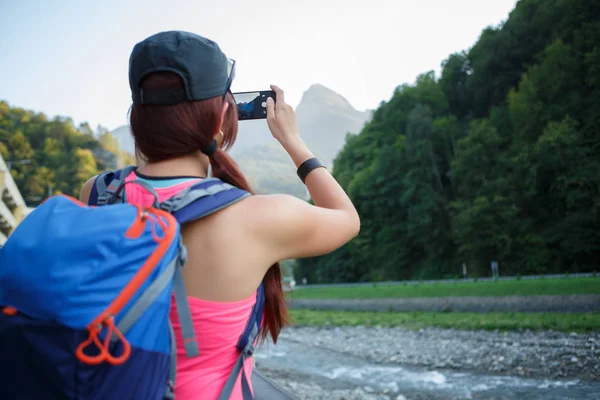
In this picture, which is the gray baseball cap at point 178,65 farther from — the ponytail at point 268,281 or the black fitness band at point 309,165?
the black fitness band at point 309,165

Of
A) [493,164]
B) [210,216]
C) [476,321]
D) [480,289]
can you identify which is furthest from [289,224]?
[493,164]

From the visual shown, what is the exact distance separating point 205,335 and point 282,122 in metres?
0.71

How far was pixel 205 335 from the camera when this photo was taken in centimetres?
144

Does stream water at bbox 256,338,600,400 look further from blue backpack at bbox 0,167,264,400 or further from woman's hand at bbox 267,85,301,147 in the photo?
blue backpack at bbox 0,167,264,400

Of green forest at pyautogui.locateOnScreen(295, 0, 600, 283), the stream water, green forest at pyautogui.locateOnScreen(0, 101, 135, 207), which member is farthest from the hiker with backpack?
green forest at pyautogui.locateOnScreen(0, 101, 135, 207)

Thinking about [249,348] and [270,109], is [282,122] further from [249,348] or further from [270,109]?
[249,348]

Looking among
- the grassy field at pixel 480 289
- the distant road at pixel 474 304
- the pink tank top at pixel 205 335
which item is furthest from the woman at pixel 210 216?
the grassy field at pixel 480 289

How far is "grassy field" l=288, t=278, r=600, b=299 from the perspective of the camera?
53.1 feet

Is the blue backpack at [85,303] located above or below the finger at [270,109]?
below

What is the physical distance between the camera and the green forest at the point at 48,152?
2621 inches

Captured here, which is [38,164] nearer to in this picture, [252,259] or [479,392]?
[479,392]

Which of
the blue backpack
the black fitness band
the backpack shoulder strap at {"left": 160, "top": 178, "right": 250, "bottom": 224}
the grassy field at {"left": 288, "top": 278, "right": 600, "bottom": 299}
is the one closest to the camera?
the blue backpack

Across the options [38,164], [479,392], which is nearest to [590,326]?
[479,392]

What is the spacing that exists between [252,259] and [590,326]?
1115cm
